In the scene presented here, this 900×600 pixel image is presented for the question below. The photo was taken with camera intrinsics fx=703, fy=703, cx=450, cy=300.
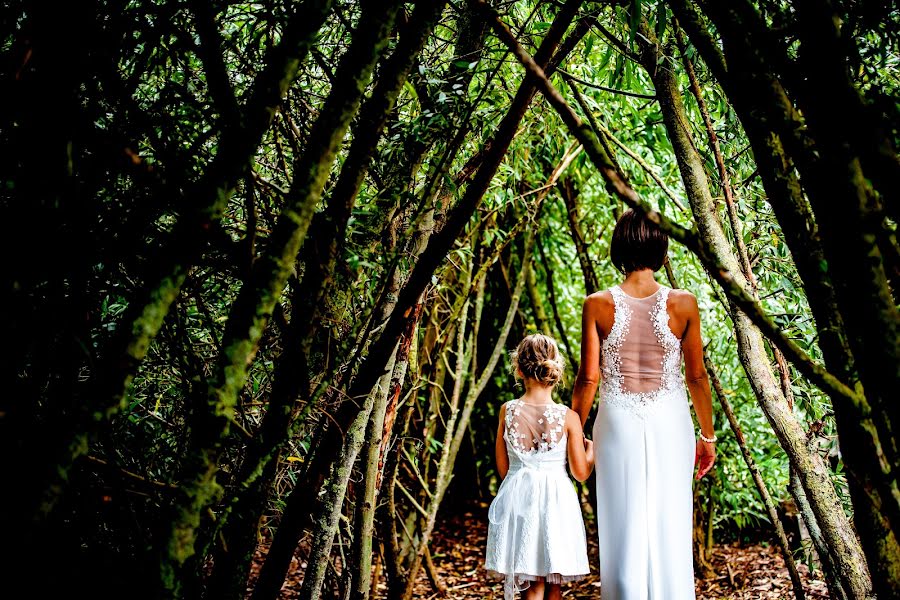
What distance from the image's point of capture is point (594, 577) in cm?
488

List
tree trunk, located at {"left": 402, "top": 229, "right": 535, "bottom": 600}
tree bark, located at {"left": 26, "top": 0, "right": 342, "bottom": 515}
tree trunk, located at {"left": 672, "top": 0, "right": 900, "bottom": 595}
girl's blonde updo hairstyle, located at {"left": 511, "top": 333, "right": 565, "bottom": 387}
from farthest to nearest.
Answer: tree trunk, located at {"left": 402, "top": 229, "right": 535, "bottom": 600} → girl's blonde updo hairstyle, located at {"left": 511, "top": 333, "right": 565, "bottom": 387} → tree bark, located at {"left": 26, "top": 0, "right": 342, "bottom": 515} → tree trunk, located at {"left": 672, "top": 0, "right": 900, "bottom": 595}

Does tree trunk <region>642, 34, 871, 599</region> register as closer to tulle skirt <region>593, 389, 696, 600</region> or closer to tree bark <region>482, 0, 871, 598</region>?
tree bark <region>482, 0, 871, 598</region>

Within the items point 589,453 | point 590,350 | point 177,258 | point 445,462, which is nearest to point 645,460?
point 589,453

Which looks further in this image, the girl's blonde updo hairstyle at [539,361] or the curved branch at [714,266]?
the girl's blonde updo hairstyle at [539,361]

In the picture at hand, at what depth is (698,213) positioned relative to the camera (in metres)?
2.51

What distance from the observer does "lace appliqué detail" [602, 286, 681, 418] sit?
9.20 ft

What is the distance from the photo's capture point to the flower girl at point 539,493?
3111 millimetres

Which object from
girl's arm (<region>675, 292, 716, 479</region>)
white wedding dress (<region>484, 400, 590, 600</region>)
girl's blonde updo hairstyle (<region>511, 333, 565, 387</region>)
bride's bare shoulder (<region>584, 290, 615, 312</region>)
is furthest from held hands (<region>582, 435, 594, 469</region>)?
bride's bare shoulder (<region>584, 290, 615, 312</region>)

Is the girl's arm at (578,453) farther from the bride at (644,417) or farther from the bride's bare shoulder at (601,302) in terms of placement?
the bride's bare shoulder at (601,302)

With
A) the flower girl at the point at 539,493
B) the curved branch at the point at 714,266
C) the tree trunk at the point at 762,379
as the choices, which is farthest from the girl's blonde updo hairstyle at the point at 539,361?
the curved branch at the point at 714,266

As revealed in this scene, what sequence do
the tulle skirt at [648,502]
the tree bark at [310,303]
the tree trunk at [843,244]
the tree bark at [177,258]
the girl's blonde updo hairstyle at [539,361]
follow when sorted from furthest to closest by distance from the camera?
the girl's blonde updo hairstyle at [539,361] → the tulle skirt at [648,502] → the tree bark at [310,303] → the tree bark at [177,258] → the tree trunk at [843,244]

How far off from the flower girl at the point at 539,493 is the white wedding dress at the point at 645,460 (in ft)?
0.90

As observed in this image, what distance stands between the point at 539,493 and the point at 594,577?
209 cm

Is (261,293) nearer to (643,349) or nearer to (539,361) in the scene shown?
(643,349)
